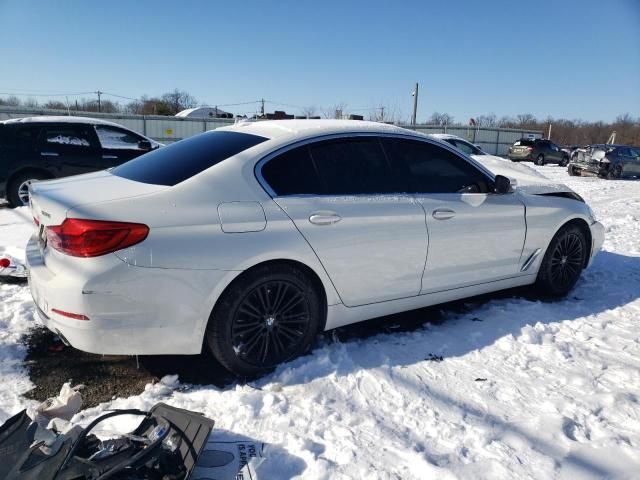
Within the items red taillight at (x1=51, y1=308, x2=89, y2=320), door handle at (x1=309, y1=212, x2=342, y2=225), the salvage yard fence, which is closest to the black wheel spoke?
door handle at (x1=309, y1=212, x2=342, y2=225)

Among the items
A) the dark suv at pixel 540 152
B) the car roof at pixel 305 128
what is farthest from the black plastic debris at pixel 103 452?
the dark suv at pixel 540 152

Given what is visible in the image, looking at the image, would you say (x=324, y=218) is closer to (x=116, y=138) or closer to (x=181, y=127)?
(x=116, y=138)

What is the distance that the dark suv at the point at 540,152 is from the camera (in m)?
26.5

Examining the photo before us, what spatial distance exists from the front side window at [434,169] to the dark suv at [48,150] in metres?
6.63

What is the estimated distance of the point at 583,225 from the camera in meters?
4.66

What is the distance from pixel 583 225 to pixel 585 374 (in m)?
1.98

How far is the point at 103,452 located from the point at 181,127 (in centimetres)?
2565

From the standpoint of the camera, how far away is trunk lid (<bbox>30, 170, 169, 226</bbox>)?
2.62 metres

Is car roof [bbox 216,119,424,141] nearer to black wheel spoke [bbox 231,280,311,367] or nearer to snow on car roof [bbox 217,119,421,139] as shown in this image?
snow on car roof [bbox 217,119,421,139]

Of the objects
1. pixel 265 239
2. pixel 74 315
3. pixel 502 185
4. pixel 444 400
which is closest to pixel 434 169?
pixel 502 185

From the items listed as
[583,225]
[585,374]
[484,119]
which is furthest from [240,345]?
[484,119]

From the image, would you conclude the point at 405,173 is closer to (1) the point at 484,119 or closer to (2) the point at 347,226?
(2) the point at 347,226

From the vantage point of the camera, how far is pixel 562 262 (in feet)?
14.9

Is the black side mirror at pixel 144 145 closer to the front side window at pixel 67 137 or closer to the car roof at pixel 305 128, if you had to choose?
the front side window at pixel 67 137
